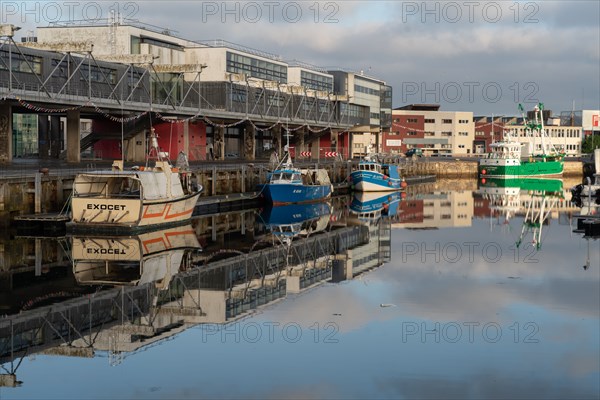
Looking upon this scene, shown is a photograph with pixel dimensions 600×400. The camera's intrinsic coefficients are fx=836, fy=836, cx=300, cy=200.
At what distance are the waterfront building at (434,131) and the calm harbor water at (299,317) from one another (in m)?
111

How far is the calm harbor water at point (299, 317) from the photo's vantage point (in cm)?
1482

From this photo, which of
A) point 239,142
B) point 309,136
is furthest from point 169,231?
point 309,136

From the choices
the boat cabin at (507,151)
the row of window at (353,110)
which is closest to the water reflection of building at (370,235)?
the row of window at (353,110)

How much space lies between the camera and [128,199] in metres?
34.0

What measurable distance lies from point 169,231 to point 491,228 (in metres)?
17.2

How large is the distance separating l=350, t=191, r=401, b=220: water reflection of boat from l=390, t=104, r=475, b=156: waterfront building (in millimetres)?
79904

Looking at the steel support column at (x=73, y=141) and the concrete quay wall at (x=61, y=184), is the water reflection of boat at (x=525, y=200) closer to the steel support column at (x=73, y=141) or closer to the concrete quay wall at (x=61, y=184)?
the concrete quay wall at (x=61, y=184)

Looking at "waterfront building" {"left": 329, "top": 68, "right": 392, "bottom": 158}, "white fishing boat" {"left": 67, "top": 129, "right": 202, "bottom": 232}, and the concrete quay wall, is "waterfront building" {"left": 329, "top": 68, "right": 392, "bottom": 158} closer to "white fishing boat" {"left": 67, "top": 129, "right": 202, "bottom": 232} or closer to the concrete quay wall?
the concrete quay wall

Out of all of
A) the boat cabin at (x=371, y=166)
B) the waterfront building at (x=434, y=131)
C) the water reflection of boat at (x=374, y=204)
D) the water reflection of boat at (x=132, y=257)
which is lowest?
the water reflection of boat at (x=132, y=257)

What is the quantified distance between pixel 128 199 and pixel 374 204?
86.5ft

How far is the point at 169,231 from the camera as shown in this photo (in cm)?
3594

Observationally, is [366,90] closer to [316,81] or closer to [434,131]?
[316,81]

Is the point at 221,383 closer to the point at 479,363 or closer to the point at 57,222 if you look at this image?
the point at 479,363

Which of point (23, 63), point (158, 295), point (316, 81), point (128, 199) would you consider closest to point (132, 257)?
point (128, 199)
